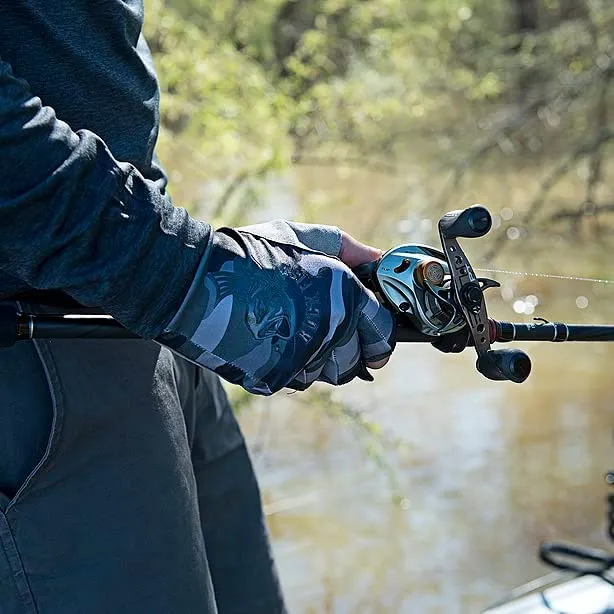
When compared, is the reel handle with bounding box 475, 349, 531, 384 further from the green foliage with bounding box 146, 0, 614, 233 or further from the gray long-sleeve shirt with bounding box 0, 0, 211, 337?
the green foliage with bounding box 146, 0, 614, 233

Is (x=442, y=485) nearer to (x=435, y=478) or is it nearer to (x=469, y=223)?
(x=435, y=478)

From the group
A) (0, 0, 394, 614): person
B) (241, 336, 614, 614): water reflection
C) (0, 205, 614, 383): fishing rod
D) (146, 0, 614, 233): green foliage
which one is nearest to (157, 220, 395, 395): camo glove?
(0, 0, 394, 614): person

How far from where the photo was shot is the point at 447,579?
4043 millimetres

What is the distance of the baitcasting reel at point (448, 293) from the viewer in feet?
4.35

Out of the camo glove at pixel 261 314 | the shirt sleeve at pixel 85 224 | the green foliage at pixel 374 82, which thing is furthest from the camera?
the green foliage at pixel 374 82

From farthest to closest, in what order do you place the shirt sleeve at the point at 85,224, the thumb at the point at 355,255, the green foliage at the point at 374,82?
the green foliage at the point at 374,82 → the thumb at the point at 355,255 → the shirt sleeve at the point at 85,224

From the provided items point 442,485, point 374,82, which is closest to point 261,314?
point 442,485

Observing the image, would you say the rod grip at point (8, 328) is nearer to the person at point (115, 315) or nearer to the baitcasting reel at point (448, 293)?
the person at point (115, 315)

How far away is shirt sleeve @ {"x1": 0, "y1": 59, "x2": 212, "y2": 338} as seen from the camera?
1110 millimetres

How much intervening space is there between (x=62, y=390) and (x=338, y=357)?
13.3 inches

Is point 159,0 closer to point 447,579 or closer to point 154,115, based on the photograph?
point 447,579

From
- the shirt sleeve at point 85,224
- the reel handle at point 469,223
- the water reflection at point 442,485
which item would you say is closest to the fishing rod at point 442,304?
the reel handle at point 469,223

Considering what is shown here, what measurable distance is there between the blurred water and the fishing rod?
8.72ft

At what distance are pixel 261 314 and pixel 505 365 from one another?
31 cm
